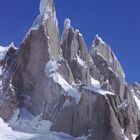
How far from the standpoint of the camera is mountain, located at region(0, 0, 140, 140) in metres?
134

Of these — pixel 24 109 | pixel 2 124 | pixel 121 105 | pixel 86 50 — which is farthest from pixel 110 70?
pixel 2 124

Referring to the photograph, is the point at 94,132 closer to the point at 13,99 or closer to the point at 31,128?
the point at 31,128

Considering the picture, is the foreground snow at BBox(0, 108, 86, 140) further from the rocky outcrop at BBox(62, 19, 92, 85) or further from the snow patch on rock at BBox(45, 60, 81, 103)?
the rocky outcrop at BBox(62, 19, 92, 85)

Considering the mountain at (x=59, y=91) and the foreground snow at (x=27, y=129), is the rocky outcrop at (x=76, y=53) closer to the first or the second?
the mountain at (x=59, y=91)

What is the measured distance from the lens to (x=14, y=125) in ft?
455

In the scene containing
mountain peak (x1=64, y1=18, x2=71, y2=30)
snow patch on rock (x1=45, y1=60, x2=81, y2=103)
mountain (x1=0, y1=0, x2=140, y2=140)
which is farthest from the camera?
mountain peak (x1=64, y1=18, x2=71, y2=30)

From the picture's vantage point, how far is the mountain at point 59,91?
441 ft

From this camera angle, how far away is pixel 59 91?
143375 millimetres

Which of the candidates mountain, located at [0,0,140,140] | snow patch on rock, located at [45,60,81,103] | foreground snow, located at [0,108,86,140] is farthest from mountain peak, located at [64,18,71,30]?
foreground snow, located at [0,108,86,140]

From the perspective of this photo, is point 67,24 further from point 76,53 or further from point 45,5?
point 45,5

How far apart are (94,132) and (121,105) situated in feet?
76.2

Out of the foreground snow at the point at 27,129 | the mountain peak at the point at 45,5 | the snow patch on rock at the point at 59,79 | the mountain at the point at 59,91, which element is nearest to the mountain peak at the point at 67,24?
the mountain at the point at 59,91

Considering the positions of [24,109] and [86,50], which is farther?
[86,50]

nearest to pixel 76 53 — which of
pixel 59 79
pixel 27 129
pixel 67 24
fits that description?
pixel 67 24
